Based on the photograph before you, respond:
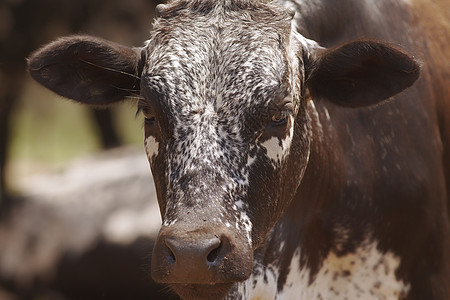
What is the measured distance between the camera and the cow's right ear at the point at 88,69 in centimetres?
404

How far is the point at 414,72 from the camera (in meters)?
3.91

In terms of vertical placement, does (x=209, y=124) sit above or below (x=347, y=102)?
above

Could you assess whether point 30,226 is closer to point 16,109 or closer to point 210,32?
point 16,109

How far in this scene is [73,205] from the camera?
8.76 metres

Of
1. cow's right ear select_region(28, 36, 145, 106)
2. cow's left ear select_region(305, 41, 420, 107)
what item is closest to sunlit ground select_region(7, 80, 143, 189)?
cow's right ear select_region(28, 36, 145, 106)

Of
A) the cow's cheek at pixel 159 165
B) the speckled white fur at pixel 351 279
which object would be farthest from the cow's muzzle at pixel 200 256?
the speckled white fur at pixel 351 279

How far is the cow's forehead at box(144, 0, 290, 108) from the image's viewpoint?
3.60 m

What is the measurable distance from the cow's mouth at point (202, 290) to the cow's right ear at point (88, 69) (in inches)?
38.8

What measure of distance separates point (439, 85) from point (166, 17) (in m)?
1.55

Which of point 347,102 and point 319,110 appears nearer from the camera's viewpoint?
point 347,102

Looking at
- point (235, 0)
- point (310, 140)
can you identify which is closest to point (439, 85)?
point (310, 140)

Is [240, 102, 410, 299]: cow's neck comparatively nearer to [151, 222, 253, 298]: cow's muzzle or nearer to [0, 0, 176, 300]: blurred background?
[151, 222, 253, 298]: cow's muzzle

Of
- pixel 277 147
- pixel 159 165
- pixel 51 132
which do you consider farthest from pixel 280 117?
pixel 51 132

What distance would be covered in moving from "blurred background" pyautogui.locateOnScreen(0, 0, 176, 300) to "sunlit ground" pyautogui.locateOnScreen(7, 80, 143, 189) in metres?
1.06
